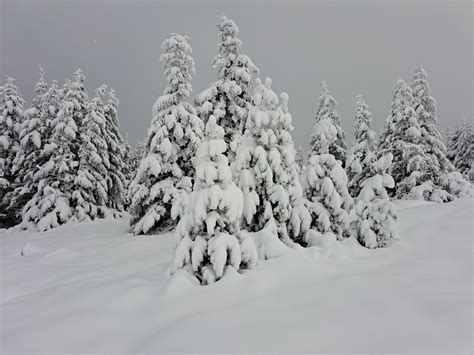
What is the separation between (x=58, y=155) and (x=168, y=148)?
13.0 metres

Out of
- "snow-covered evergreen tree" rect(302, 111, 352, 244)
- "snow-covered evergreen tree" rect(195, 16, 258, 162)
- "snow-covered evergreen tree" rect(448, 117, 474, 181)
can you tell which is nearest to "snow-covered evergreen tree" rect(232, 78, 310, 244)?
"snow-covered evergreen tree" rect(302, 111, 352, 244)

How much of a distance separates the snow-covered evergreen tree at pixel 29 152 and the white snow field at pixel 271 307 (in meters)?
20.4

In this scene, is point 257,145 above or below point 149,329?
above

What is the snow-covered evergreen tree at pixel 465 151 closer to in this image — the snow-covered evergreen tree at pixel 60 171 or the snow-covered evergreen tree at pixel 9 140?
the snow-covered evergreen tree at pixel 60 171

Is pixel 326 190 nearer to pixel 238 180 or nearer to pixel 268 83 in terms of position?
pixel 238 180

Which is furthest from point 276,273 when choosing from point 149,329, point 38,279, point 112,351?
point 38,279

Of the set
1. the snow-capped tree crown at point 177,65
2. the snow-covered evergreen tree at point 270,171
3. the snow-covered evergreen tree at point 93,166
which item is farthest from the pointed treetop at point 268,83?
the snow-covered evergreen tree at point 93,166

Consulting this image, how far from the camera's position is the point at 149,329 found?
542 centimetres

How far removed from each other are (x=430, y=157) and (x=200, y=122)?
1990cm

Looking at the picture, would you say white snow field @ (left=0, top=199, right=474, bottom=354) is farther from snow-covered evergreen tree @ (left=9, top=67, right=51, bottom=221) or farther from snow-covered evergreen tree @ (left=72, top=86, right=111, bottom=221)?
snow-covered evergreen tree @ (left=9, top=67, right=51, bottom=221)

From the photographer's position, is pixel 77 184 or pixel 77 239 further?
pixel 77 184

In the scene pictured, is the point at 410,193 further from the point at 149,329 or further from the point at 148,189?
the point at 149,329

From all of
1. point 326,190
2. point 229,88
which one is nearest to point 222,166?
point 326,190

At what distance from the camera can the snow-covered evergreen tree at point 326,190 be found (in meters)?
A: 10.7
